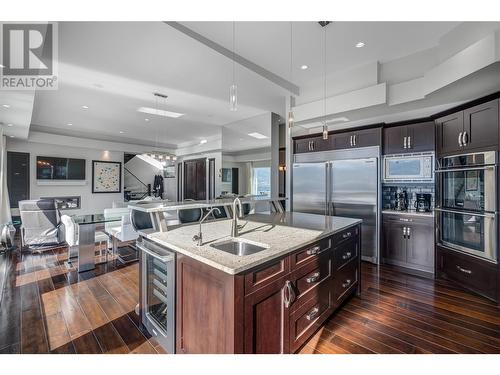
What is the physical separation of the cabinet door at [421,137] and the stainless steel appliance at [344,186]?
1.43 feet

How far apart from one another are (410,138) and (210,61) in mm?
3039

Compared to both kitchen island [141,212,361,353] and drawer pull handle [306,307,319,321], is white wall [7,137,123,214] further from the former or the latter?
drawer pull handle [306,307,319,321]

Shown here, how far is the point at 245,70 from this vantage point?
10.00 ft

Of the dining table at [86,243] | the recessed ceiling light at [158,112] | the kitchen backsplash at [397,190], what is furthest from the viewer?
the recessed ceiling light at [158,112]

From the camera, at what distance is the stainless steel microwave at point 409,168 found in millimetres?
3260

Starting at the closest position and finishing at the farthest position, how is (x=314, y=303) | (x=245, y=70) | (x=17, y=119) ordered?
(x=314, y=303), (x=245, y=70), (x=17, y=119)

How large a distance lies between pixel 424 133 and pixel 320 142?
1.53 m

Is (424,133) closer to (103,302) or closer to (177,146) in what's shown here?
(103,302)

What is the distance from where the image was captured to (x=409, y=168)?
339 centimetres

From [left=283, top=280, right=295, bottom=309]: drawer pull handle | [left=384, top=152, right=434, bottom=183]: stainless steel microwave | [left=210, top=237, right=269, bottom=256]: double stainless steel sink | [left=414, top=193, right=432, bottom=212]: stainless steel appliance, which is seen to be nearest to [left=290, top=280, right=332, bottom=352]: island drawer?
[left=283, top=280, right=295, bottom=309]: drawer pull handle

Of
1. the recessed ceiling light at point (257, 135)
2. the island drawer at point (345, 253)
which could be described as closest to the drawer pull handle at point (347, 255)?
the island drawer at point (345, 253)

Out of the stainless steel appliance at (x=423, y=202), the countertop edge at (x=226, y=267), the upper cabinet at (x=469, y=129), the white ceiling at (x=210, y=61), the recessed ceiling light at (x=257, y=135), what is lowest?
the countertop edge at (x=226, y=267)

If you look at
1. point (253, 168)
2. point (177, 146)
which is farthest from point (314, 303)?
point (177, 146)

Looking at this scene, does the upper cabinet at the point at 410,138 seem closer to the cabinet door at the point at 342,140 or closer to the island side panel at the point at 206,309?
the cabinet door at the point at 342,140
